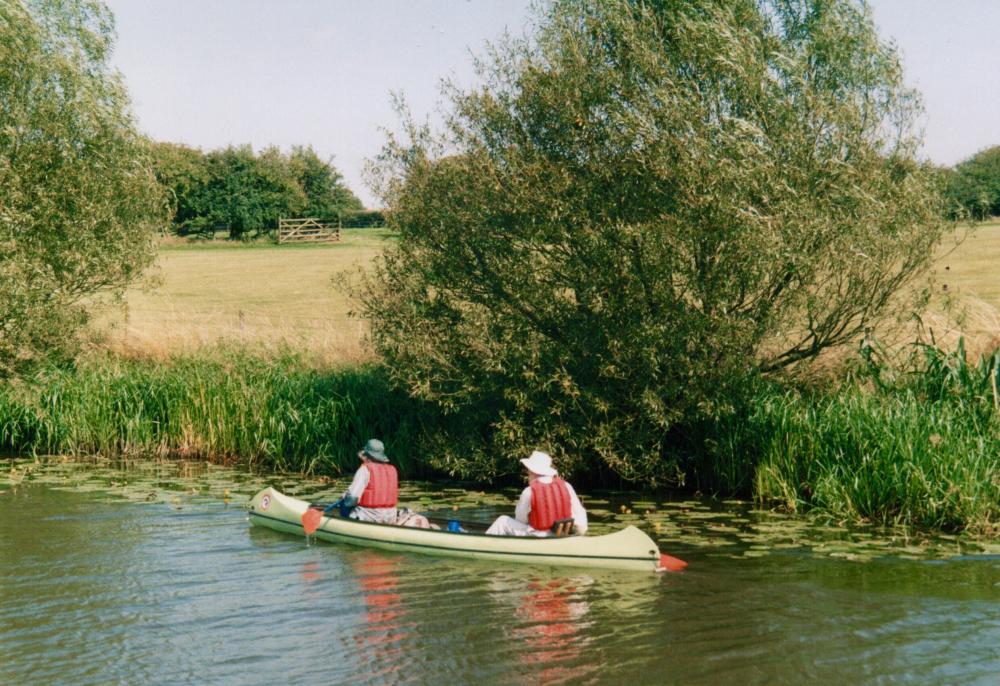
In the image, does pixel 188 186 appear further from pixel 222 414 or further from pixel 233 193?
pixel 222 414

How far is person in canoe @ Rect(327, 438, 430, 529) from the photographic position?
13.1m

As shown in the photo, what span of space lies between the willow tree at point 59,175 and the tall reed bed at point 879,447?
1199 cm

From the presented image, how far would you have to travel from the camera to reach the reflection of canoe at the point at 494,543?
11.2 meters

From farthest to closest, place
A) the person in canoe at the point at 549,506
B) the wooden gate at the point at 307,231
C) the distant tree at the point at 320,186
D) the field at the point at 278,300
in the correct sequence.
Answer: the distant tree at the point at 320,186
the wooden gate at the point at 307,231
the field at the point at 278,300
the person in canoe at the point at 549,506

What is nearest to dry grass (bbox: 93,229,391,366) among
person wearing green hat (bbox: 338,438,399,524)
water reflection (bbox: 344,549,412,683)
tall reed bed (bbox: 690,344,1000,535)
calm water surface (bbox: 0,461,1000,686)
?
person wearing green hat (bbox: 338,438,399,524)

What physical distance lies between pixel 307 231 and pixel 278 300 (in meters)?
35.4

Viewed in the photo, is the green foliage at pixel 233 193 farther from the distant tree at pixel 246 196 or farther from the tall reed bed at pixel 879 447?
the tall reed bed at pixel 879 447

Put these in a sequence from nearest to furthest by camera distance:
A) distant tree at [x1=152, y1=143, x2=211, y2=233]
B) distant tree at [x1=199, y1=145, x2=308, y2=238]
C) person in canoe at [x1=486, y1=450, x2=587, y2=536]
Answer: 1. person in canoe at [x1=486, y1=450, x2=587, y2=536]
2. distant tree at [x1=152, y1=143, x2=211, y2=233]
3. distant tree at [x1=199, y1=145, x2=308, y2=238]

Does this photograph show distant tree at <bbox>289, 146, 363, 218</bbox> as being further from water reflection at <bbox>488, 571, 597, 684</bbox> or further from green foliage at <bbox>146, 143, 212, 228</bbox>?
water reflection at <bbox>488, 571, 597, 684</bbox>

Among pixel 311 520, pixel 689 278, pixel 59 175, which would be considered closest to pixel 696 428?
pixel 689 278

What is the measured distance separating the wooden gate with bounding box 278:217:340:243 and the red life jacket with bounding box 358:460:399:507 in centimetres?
5711

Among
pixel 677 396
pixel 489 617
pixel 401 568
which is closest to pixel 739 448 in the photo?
pixel 677 396

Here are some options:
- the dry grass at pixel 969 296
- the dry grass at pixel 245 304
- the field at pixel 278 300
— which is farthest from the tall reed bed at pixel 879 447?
the dry grass at pixel 245 304

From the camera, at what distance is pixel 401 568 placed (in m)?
11.8
